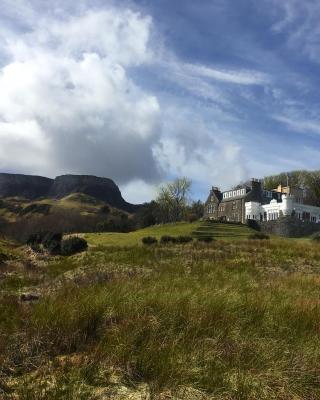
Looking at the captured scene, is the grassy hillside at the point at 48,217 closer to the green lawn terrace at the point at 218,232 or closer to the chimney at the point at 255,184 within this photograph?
the chimney at the point at 255,184

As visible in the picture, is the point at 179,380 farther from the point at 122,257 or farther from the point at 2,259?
the point at 2,259

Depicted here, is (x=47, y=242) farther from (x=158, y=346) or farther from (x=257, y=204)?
(x=257, y=204)

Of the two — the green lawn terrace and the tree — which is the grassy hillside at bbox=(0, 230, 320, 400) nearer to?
the green lawn terrace

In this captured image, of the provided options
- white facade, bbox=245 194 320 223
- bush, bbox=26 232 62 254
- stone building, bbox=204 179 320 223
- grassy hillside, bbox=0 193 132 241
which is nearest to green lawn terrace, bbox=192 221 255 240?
white facade, bbox=245 194 320 223

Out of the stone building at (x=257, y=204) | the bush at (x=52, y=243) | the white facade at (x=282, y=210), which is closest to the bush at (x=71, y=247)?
the bush at (x=52, y=243)

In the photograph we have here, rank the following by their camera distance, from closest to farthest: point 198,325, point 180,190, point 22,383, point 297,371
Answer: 1. point 22,383
2. point 297,371
3. point 198,325
4. point 180,190

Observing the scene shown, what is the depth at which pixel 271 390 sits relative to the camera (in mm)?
4355

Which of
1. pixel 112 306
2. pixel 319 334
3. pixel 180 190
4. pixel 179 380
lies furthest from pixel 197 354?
pixel 180 190

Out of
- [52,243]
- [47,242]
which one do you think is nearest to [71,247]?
[52,243]

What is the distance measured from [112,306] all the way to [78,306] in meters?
0.47

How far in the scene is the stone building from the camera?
277 ft

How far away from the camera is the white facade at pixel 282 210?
83.2 meters

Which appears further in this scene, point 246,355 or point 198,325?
point 198,325

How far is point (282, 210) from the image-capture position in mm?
83062
